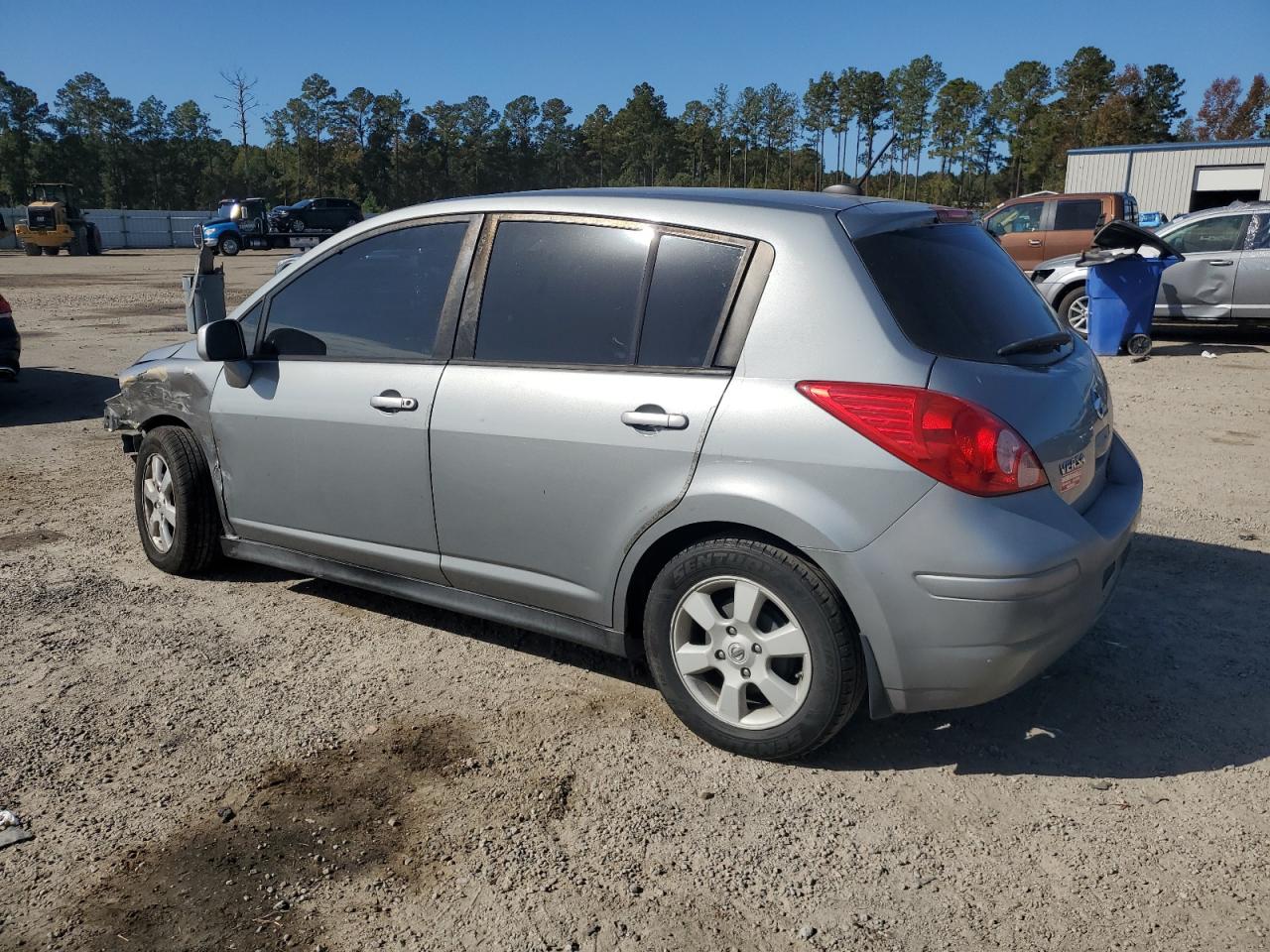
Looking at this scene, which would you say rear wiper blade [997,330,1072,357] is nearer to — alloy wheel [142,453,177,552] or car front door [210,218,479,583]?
car front door [210,218,479,583]

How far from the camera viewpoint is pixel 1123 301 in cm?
1228

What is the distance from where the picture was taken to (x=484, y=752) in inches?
133

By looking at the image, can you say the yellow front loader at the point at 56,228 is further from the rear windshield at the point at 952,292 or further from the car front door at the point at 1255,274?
the rear windshield at the point at 952,292

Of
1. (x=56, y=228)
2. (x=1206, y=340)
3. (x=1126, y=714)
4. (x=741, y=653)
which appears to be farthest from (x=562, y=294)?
(x=56, y=228)

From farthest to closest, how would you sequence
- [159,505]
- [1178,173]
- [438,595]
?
[1178,173] → [159,505] → [438,595]

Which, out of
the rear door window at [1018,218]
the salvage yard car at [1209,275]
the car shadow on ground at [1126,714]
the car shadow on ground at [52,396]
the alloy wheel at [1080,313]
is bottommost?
the car shadow on ground at [52,396]

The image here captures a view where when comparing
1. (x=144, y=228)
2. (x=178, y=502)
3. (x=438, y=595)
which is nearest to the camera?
(x=438, y=595)

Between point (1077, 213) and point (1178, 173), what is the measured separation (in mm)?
30761

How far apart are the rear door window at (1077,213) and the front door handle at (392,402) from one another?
17303 mm

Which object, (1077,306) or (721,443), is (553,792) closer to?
(721,443)

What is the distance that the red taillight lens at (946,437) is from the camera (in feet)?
9.37

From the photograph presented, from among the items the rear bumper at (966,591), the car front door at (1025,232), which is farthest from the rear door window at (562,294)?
the car front door at (1025,232)

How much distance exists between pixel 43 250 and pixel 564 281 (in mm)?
47968

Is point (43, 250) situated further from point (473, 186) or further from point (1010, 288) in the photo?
point (473, 186)
